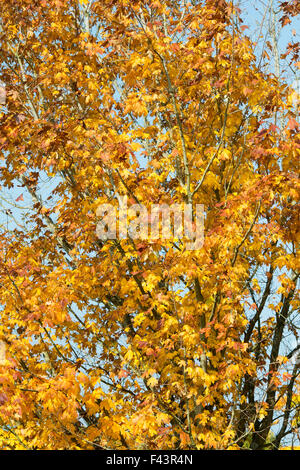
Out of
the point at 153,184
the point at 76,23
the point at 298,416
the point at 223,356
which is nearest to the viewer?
the point at 153,184

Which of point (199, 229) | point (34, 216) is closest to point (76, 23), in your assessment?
point (34, 216)

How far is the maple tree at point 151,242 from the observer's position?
622 cm

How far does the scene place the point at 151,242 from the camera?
5.99 m

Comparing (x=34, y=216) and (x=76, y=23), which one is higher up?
(x=76, y=23)

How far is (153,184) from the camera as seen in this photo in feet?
21.3

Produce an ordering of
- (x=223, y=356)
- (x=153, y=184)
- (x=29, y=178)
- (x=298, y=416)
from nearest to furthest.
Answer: (x=153, y=184) → (x=223, y=356) → (x=298, y=416) → (x=29, y=178)

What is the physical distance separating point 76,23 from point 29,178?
2.66 meters

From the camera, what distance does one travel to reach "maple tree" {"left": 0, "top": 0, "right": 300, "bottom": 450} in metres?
6.22
